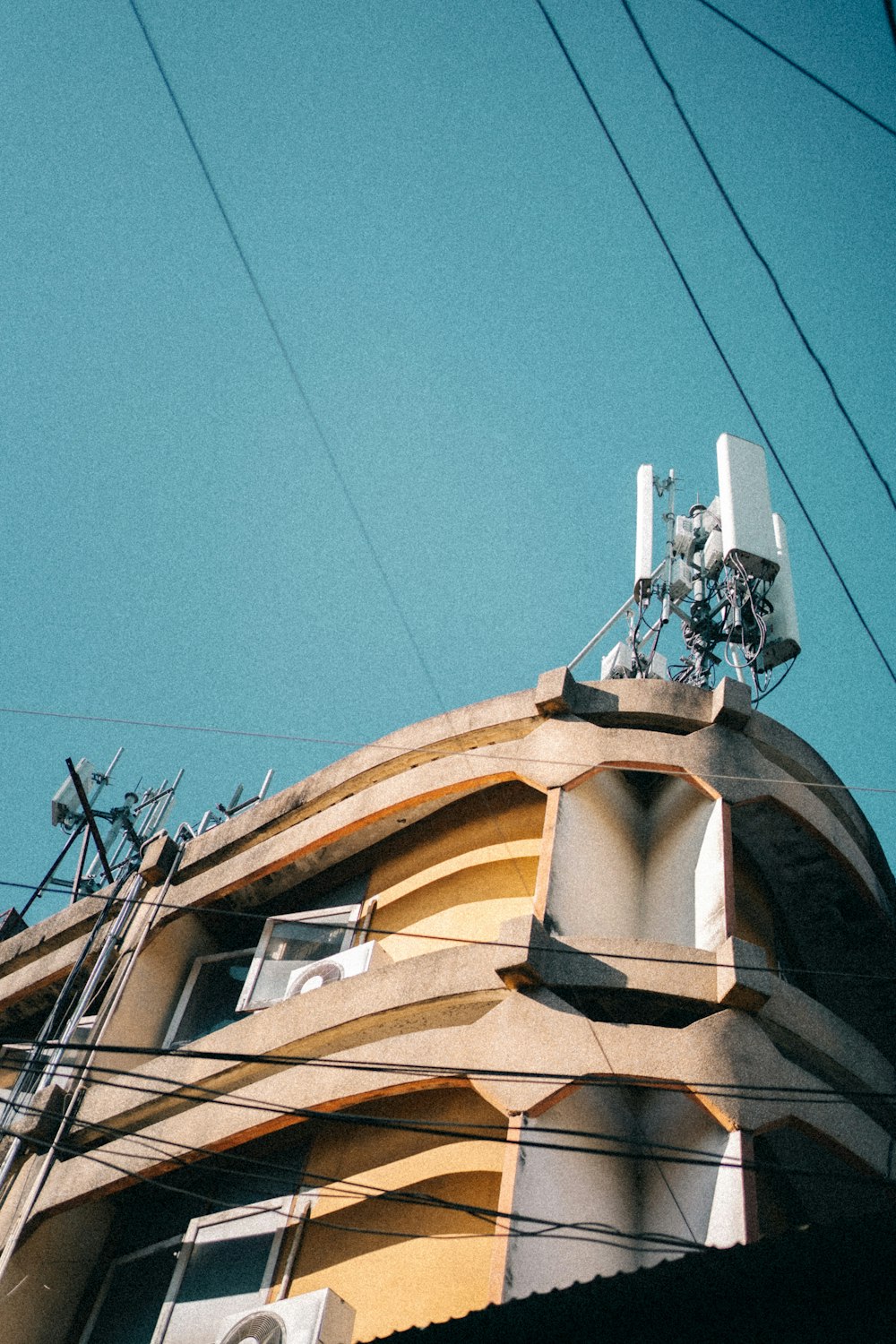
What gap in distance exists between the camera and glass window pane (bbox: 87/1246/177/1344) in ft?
32.6

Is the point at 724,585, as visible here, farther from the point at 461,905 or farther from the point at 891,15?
the point at 891,15

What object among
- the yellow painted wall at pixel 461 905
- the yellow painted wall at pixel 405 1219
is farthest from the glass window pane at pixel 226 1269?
the yellow painted wall at pixel 461 905

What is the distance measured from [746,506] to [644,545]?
1278 mm

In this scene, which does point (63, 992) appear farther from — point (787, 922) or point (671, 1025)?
point (787, 922)

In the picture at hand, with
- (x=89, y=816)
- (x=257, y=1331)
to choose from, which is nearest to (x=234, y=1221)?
(x=257, y=1331)

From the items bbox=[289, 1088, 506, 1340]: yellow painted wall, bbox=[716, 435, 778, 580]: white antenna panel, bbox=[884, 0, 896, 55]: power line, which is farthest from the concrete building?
bbox=[884, 0, 896, 55]: power line

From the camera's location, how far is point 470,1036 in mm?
8945

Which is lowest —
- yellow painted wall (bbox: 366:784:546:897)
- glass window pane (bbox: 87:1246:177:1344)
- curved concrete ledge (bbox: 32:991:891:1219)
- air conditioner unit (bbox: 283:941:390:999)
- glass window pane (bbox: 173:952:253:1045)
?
glass window pane (bbox: 87:1246:177:1344)

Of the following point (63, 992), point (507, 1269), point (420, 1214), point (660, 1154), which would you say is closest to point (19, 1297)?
point (63, 992)

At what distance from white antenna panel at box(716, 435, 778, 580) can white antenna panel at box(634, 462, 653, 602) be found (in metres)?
0.91

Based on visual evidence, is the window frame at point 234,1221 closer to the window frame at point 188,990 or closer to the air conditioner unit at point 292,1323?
the air conditioner unit at point 292,1323

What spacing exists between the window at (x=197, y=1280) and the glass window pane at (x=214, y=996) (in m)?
2.41

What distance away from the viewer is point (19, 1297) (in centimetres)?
997

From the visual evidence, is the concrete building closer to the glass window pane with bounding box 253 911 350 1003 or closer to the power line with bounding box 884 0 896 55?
the glass window pane with bounding box 253 911 350 1003
